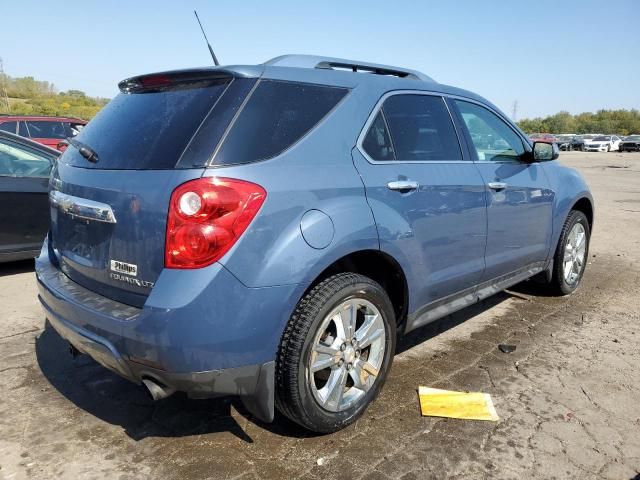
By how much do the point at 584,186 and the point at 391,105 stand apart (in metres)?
2.79

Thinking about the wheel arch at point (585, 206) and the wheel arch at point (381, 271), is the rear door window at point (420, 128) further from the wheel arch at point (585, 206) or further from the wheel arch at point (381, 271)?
the wheel arch at point (585, 206)

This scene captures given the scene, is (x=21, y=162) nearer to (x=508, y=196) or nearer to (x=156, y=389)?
(x=156, y=389)

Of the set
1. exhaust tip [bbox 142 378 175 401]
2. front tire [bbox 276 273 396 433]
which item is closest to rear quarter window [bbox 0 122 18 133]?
exhaust tip [bbox 142 378 175 401]

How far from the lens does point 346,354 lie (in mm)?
2646

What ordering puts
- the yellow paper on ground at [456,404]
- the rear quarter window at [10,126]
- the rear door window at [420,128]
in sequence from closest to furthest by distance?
the yellow paper on ground at [456,404] → the rear door window at [420,128] → the rear quarter window at [10,126]

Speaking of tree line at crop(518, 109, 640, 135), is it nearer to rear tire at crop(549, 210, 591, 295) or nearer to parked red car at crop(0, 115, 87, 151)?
parked red car at crop(0, 115, 87, 151)

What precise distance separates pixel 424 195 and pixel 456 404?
121cm

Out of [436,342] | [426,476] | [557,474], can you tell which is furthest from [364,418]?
[436,342]

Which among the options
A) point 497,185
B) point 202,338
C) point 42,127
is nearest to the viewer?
point 202,338

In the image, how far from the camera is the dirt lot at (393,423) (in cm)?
242

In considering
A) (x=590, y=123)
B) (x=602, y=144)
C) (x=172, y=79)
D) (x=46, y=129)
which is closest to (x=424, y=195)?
(x=172, y=79)

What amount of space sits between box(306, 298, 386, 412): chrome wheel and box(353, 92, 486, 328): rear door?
1.17ft

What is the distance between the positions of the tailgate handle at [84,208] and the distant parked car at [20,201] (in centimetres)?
300

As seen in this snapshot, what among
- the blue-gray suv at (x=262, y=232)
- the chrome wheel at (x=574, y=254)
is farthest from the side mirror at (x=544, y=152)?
the blue-gray suv at (x=262, y=232)
